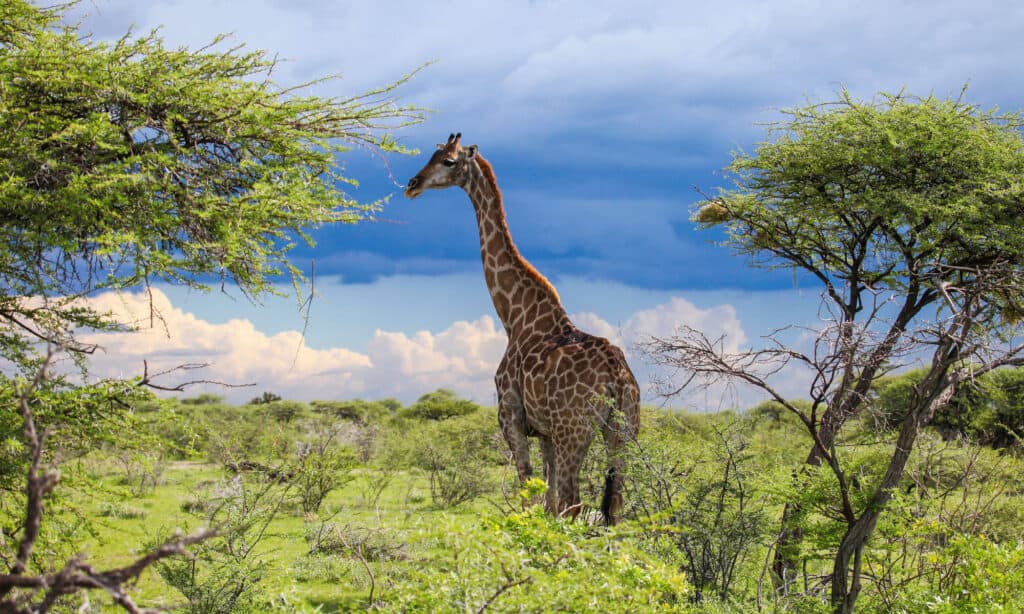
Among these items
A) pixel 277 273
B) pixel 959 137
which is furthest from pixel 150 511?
pixel 959 137

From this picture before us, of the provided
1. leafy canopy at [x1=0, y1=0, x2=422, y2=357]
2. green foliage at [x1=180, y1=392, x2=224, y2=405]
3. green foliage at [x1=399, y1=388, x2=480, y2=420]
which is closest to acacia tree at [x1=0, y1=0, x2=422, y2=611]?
leafy canopy at [x1=0, y1=0, x2=422, y2=357]

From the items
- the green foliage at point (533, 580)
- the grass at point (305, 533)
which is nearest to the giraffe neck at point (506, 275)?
the grass at point (305, 533)

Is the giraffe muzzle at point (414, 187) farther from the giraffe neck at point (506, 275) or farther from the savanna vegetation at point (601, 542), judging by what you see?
the savanna vegetation at point (601, 542)

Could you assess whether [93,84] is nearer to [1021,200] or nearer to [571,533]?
[571,533]

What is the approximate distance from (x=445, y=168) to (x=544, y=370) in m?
2.38

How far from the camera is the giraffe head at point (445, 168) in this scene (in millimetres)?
8508

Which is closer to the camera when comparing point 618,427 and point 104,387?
point 104,387

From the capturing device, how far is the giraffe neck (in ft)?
26.9

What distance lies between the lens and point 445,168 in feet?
28.0

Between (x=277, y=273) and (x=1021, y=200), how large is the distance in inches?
321

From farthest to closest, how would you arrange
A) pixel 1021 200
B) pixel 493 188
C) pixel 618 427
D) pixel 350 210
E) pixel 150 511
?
pixel 150 511
pixel 1021 200
pixel 493 188
pixel 350 210
pixel 618 427

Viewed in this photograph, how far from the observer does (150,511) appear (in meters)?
15.5

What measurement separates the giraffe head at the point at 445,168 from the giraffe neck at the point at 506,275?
0.10 m

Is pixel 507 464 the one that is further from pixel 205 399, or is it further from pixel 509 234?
A: pixel 205 399
